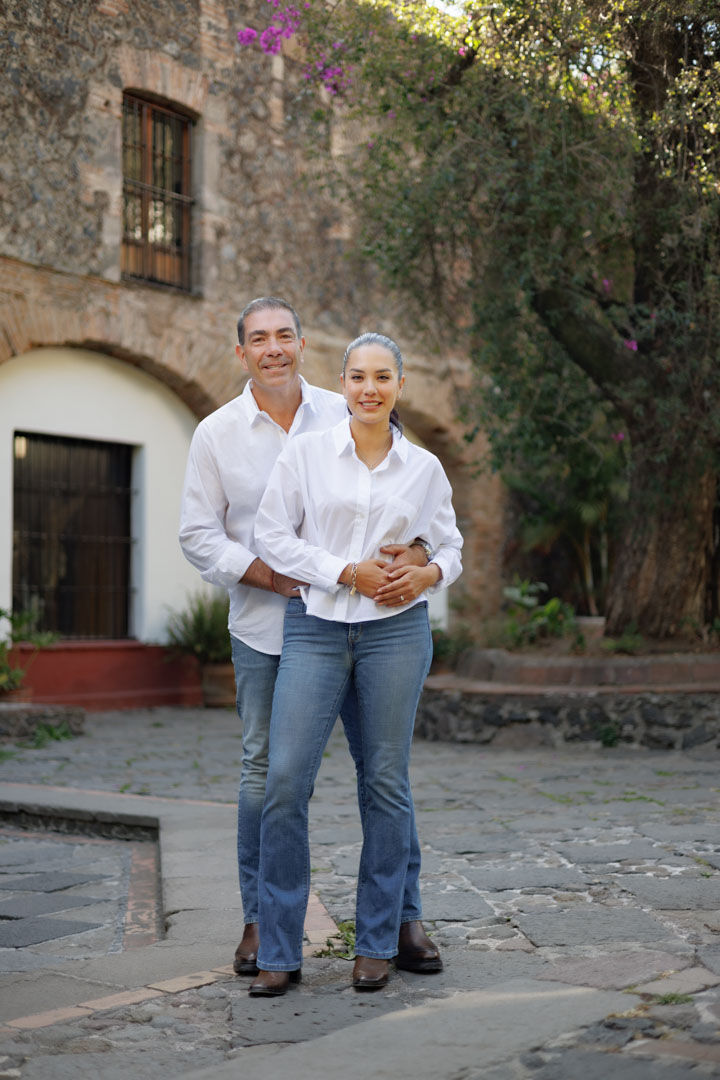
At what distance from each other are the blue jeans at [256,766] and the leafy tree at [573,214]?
18.9 ft

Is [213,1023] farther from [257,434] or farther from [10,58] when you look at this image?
[10,58]

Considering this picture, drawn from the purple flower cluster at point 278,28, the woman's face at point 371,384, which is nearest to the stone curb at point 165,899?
the woman's face at point 371,384

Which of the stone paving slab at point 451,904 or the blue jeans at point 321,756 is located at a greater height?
the blue jeans at point 321,756

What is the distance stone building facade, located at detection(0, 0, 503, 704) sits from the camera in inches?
444

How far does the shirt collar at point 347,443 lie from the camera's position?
3.41 meters

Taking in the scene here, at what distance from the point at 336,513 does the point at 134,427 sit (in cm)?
963

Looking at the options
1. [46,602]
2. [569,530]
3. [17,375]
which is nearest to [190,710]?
[46,602]

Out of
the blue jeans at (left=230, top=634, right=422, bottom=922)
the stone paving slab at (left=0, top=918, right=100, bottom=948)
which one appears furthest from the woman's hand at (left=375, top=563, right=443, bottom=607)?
the stone paving slab at (left=0, top=918, right=100, bottom=948)

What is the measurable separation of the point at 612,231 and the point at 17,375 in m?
5.43

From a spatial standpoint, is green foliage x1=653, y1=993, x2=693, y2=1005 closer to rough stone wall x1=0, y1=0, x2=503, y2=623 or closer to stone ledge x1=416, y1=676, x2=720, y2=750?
stone ledge x1=416, y1=676, x2=720, y2=750

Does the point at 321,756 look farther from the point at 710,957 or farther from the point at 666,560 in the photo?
the point at 666,560

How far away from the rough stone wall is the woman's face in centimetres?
718

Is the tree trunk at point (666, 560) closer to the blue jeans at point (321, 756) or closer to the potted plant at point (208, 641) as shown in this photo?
the potted plant at point (208, 641)

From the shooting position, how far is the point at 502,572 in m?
16.9
